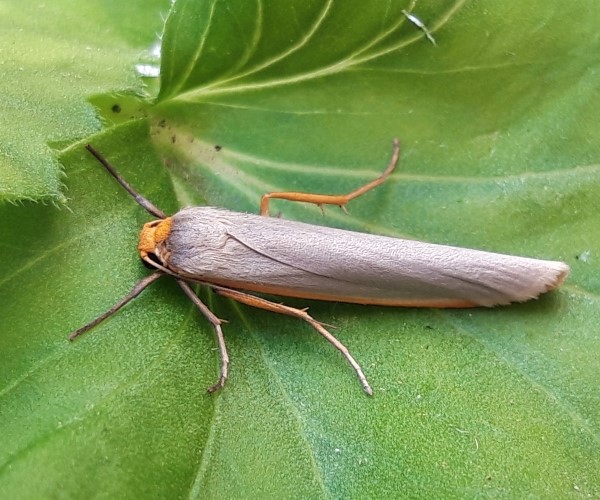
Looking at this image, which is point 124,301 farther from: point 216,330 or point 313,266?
point 313,266

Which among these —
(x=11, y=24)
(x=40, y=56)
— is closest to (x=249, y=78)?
(x=40, y=56)

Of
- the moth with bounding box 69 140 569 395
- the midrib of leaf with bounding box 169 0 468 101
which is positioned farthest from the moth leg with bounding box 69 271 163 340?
the midrib of leaf with bounding box 169 0 468 101

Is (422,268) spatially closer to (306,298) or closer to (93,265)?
(306,298)

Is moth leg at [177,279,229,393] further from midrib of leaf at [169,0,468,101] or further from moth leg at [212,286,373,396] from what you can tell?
midrib of leaf at [169,0,468,101]

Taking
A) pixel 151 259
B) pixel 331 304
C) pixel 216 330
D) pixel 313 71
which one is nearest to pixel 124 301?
pixel 151 259

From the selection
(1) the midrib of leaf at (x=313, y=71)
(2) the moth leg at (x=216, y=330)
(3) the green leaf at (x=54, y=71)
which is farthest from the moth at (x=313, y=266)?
(1) the midrib of leaf at (x=313, y=71)

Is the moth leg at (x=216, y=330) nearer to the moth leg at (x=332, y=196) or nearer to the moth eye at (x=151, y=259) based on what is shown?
the moth eye at (x=151, y=259)
